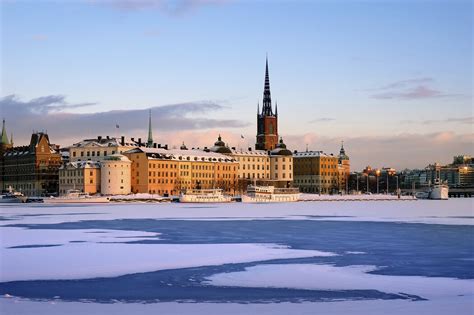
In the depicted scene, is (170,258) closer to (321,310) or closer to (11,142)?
(321,310)

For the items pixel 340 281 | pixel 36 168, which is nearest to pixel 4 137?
pixel 36 168

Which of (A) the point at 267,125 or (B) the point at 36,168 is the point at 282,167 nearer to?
(A) the point at 267,125

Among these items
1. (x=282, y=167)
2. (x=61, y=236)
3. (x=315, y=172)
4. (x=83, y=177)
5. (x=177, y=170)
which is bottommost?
(x=61, y=236)

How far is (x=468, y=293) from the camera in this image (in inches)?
673

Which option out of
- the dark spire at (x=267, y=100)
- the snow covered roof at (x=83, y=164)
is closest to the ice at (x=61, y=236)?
the snow covered roof at (x=83, y=164)

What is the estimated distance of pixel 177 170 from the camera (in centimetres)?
14500

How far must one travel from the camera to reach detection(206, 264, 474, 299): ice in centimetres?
1759

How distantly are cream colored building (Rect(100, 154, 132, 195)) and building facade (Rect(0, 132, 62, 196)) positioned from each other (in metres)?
23.9

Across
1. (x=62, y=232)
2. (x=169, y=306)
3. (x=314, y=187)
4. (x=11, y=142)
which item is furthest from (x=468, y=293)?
(x=11, y=142)

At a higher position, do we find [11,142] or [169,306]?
[11,142]

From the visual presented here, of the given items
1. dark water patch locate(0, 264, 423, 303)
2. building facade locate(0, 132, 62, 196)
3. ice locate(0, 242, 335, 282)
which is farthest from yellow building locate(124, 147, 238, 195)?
dark water patch locate(0, 264, 423, 303)

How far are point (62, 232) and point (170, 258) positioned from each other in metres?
13.5

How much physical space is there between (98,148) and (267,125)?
53072 mm

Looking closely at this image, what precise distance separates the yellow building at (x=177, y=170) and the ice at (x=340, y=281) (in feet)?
386
